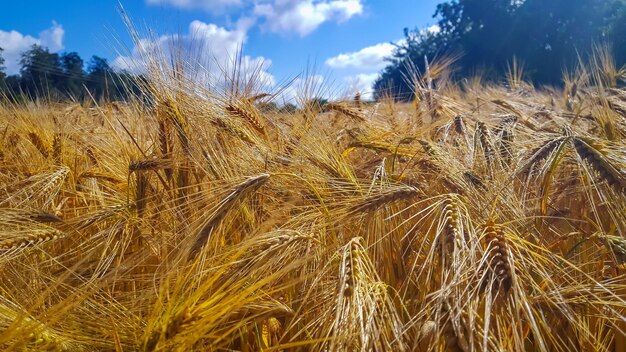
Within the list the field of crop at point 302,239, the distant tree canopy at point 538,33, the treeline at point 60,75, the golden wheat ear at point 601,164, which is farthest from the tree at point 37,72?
the distant tree canopy at point 538,33

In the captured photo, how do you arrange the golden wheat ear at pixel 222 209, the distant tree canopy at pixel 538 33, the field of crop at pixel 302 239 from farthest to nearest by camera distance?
1. the distant tree canopy at pixel 538 33
2. the golden wheat ear at pixel 222 209
3. the field of crop at pixel 302 239

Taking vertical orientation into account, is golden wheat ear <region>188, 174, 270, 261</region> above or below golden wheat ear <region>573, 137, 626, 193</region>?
above

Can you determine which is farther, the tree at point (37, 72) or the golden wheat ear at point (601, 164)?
the tree at point (37, 72)

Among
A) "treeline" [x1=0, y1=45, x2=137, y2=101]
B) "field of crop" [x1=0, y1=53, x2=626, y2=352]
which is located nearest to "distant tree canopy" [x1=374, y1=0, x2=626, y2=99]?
"treeline" [x1=0, y1=45, x2=137, y2=101]

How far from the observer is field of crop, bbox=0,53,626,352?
948 millimetres

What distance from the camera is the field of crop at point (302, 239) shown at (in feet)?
3.11

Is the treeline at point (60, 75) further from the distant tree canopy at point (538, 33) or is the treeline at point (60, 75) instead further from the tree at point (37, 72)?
the distant tree canopy at point (538, 33)

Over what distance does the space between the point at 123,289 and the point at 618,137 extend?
1819 millimetres

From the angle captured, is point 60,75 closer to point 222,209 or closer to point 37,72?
point 37,72

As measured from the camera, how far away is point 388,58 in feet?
109

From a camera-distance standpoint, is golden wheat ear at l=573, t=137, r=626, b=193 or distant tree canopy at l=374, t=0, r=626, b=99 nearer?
golden wheat ear at l=573, t=137, r=626, b=193

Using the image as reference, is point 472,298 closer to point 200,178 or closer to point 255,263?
point 255,263

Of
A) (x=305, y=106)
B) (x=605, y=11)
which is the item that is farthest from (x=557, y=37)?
(x=305, y=106)

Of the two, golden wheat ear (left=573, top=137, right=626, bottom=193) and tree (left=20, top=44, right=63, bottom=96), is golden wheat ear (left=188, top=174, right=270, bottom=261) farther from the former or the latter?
tree (left=20, top=44, right=63, bottom=96)
